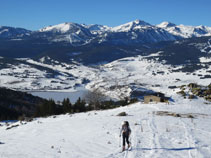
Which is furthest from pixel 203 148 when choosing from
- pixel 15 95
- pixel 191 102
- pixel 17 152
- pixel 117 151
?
pixel 15 95

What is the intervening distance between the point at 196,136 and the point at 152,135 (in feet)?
12.3

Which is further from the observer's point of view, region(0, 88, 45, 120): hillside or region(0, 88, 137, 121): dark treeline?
region(0, 88, 45, 120): hillside

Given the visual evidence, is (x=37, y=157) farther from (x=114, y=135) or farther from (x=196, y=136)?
(x=196, y=136)

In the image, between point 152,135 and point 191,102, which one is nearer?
point 152,135

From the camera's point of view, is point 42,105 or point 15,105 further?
point 15,105

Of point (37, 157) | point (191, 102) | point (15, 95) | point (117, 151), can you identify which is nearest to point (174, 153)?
point (117, 151)

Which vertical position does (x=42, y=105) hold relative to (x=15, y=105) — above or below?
below

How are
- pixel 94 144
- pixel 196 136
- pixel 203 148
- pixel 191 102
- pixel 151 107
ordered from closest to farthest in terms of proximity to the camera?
→ pixel 203 148 < pixel 94 144 < pixel 196 136 < pixel 151 107 < pixel 191 102

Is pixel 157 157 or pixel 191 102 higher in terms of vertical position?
pixel 191 102

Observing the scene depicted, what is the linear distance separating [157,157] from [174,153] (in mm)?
1691

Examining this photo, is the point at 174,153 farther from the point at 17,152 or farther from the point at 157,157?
the point at 17,152

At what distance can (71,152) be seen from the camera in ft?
55.0

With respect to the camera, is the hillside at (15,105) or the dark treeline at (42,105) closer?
the dark treeline at (42,105)

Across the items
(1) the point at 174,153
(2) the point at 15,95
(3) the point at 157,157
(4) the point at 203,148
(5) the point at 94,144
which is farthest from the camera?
(2) the point at 15,95
